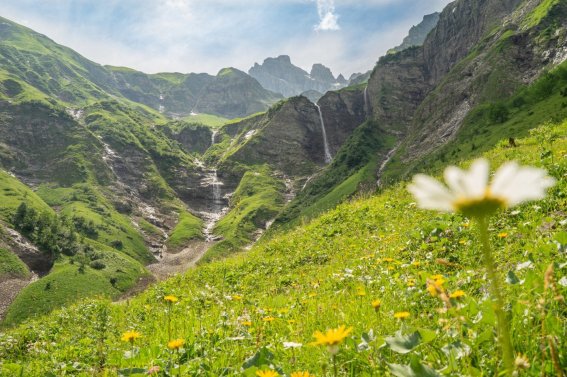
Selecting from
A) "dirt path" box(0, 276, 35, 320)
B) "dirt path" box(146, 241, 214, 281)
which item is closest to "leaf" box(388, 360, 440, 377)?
"dirt path" box(0, 276, 35, 320)

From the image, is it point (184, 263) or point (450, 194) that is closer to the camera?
point (450, 194)

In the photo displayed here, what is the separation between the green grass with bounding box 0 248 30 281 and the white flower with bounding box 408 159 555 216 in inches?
4924

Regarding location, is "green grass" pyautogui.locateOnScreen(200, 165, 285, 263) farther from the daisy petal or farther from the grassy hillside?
the daisy petal

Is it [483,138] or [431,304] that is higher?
[483,138]

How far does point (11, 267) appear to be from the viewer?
4151 inches

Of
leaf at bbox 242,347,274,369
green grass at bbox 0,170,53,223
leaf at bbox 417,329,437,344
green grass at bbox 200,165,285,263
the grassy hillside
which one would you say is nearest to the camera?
leaf at bbox 417,329,437,344

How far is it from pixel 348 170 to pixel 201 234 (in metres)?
75.7

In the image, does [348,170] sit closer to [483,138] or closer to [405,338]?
[483,138]

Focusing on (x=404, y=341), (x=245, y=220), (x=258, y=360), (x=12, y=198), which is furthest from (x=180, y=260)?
(x=404, y=341)

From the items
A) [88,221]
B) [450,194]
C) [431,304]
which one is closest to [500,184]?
[450,194]

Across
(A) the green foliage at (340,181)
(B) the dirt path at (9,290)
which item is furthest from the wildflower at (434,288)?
(A) the green foliage at (340,181)

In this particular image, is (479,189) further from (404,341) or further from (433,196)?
(404,341)

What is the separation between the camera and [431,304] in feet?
16.8

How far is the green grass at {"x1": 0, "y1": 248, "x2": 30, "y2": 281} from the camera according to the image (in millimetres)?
102850
